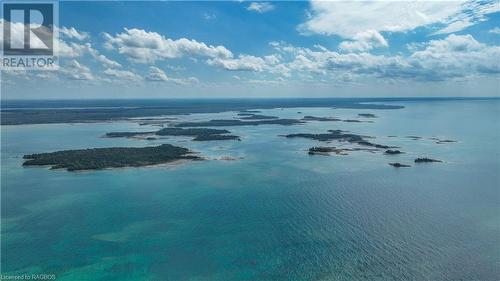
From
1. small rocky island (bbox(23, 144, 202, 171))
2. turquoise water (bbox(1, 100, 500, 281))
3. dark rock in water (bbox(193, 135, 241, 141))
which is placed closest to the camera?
turquoise water (bbox(1, 100, 500, 281))

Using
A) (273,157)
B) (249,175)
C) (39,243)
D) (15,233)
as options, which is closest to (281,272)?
(39,243)

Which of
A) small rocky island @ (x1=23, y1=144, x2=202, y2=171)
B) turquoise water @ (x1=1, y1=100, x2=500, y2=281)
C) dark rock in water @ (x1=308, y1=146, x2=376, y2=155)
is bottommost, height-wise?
turquoise water @ (x1=1, y1=100, x2=500, y2=281)

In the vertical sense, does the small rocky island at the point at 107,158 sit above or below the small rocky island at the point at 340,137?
below

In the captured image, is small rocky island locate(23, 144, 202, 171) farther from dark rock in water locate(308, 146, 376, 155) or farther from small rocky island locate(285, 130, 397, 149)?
small rocky island locate(285, 130, 397, 149)

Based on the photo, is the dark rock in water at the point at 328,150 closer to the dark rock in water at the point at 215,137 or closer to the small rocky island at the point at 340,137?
the small rocky island at the point at 340,137

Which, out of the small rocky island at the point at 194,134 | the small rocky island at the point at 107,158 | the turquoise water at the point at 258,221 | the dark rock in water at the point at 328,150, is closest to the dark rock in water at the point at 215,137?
the small rocky island at the point at 194,134

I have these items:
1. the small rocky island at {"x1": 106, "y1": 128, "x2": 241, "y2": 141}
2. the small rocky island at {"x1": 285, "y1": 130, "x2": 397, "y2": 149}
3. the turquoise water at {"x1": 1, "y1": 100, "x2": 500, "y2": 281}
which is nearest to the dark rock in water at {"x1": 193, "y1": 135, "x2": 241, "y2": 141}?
the small rocky island at {"x1": 106, "y1": 128, "x2": 241, "y2": 141}

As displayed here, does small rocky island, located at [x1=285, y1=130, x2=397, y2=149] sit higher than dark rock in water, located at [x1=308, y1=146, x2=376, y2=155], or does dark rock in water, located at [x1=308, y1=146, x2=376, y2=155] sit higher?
small rocky island, located at [x1=285, y1=130, x2=397, y2=149]
